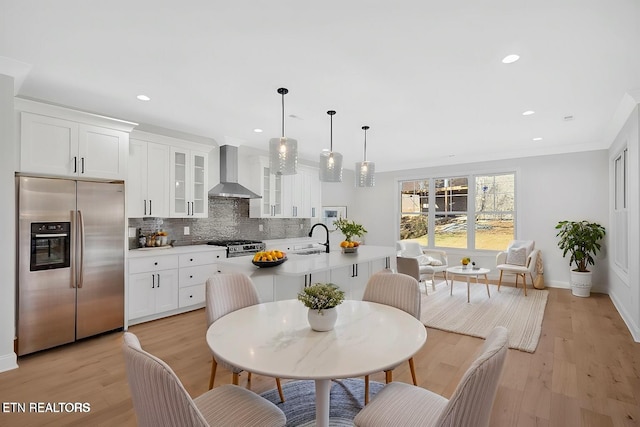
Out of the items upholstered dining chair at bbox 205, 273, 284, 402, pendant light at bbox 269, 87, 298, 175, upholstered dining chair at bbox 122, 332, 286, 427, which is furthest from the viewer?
pendant light at bbox 269, 87, 298, 175

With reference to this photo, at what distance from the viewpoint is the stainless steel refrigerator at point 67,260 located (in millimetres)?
2912

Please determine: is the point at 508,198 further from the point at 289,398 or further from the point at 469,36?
the point at 289,398

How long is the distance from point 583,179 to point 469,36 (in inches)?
191

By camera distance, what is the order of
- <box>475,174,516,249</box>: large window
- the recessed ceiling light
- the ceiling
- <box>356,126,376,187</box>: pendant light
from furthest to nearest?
<box>475,174,516,249</box>: large window
<box>356,126,376,187</box>: pendant light
the recessed ceiling light
the ceiling

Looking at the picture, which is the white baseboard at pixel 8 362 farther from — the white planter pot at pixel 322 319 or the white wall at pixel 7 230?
the white planter pot at pixel 322 319

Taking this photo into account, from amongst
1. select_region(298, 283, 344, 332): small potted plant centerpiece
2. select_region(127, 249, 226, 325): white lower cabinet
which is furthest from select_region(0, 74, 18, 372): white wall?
select_region(298, 283, 344, 332): small potted plant centerpiece

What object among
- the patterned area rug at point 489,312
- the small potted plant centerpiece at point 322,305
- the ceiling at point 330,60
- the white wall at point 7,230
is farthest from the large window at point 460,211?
the white wall at point 7,230

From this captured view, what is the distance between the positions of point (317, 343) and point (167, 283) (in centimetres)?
314

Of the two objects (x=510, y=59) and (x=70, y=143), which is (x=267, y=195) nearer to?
(x=70, y=143)

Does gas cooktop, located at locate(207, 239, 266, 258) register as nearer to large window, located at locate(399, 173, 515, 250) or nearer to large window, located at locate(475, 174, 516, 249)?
large window, located at locate(399, 173, 515, 250)

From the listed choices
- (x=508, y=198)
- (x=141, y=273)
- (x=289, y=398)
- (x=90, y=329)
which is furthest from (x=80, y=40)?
(x=508, y=198)

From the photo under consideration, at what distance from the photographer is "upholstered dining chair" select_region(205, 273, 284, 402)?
6.82 feet

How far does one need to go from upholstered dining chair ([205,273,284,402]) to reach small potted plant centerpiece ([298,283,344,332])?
0.78 m

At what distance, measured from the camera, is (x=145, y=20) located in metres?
2.04
